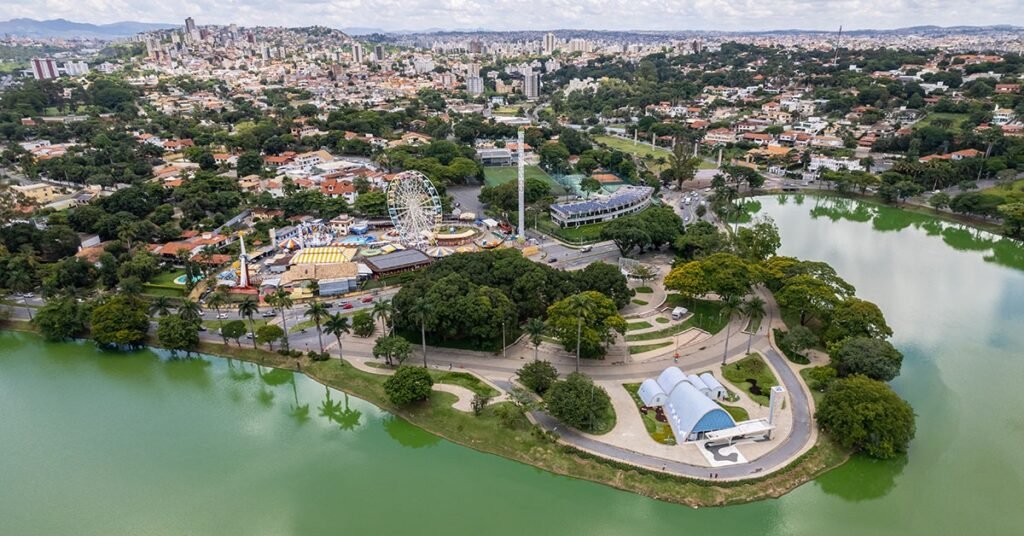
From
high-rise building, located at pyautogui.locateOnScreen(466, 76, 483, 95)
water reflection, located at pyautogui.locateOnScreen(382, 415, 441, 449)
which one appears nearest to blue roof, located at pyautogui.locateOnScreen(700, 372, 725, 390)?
water reflection, located at pyautogui.locateOnScreen(382, 415, 441, 449)

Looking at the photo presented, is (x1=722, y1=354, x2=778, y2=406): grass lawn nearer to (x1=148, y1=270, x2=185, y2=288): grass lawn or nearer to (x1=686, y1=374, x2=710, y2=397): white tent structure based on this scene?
(x1=686, y1=374, x2=710, y2=397): white tent structure

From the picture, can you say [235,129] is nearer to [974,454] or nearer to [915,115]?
[974,454]

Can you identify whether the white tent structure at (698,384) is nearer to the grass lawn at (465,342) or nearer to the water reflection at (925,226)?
the grass lawn at (465,342)

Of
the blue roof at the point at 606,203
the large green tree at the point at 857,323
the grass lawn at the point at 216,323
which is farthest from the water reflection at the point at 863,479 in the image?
the blue roof at the point at 606,203

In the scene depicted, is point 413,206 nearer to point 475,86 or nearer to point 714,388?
point 714,388

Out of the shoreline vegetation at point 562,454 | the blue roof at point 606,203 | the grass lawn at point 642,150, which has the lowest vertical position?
the shoreline vegetation at point 562,454

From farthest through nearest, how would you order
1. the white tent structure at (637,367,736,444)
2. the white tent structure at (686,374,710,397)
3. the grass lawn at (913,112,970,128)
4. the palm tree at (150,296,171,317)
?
the grass lawn at (913,112,970,128), the palm tree at (150,296,171,317), the white tent structure at (686,374,710,397), the white tent structure at (637,367,736,444)
